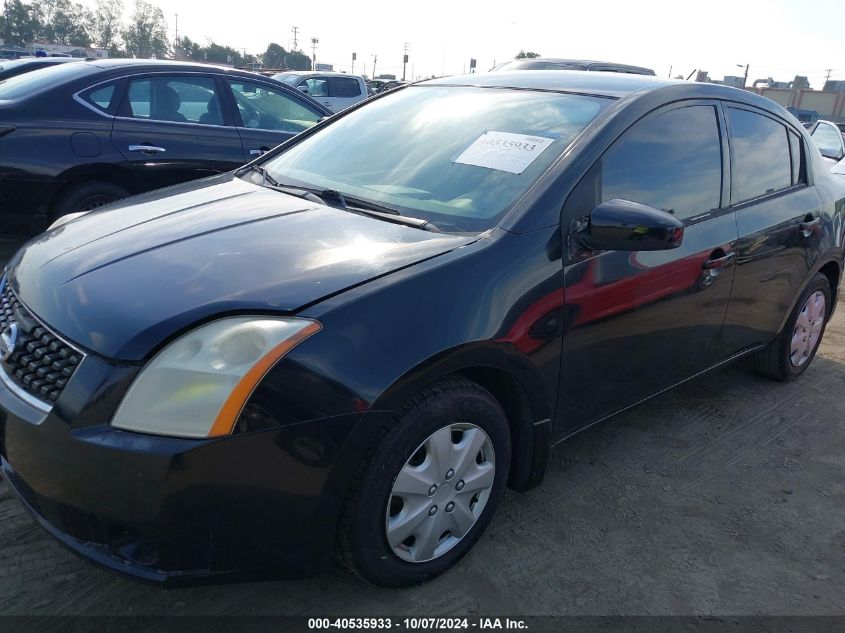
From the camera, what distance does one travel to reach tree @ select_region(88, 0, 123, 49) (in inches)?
3878

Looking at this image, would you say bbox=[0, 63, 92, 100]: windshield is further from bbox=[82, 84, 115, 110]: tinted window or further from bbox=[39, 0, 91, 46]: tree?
bbox=[39, 0, 91, 46]: tree

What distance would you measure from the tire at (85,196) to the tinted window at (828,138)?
10192mm

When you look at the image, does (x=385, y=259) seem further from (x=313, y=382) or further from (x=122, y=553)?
(x=122, y=553)

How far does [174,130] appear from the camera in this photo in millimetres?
5621

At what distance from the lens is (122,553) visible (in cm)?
180

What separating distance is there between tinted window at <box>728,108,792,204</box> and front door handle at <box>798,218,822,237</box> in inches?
8.6

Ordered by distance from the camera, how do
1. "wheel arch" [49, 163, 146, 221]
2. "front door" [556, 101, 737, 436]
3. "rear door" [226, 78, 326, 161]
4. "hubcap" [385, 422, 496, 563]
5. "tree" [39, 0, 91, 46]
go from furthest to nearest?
1. "tree" [39, 0, 91, 46]
2. "rear door" [226, 78, 326, 161]
3. "wheel arch" [49, 163, 146, 221]
4. "front door" [556, 101, 737, 436]
5. "hubcap" [385, 422, 496, 563]

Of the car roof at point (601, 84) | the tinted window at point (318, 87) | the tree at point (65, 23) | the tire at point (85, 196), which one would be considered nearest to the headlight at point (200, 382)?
the car roof at point (601, 84)

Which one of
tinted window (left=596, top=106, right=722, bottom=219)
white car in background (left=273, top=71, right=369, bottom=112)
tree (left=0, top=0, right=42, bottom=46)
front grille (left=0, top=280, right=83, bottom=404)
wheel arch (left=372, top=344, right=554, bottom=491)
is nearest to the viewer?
front grille (left=0, top=280, right=83, bottom=404)

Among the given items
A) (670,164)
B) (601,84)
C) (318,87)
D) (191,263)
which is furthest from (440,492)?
(318,87)

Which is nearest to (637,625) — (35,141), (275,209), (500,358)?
(500,358)

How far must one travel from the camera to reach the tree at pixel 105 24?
9851 cm

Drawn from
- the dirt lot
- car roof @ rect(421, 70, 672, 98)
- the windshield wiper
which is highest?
car roof @ rect(421, 70, 672, 98)

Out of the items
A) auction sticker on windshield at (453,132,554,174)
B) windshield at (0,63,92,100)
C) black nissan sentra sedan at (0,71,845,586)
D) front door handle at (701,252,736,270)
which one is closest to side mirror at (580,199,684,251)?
black nissan sentra sedan at (0,71,845,586)
